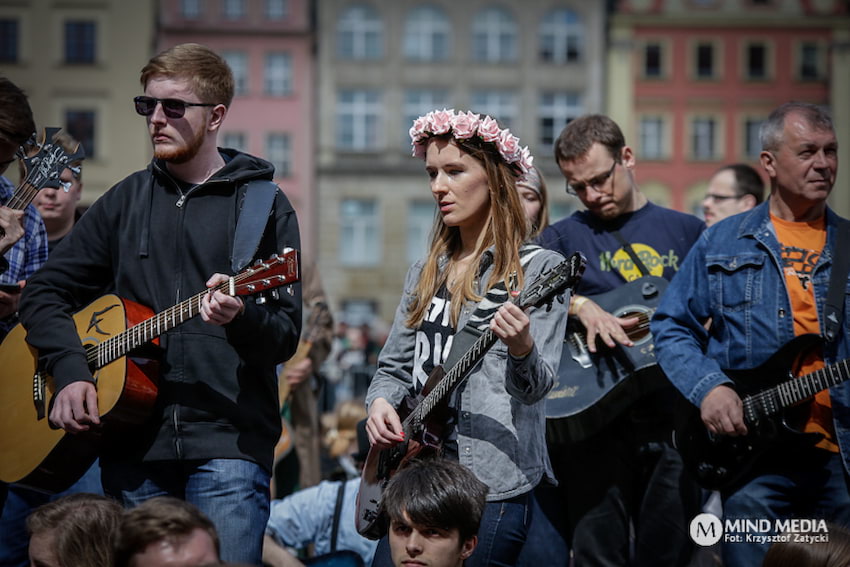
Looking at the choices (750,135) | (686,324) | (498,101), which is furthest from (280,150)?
(686,324)

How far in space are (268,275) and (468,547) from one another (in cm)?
119

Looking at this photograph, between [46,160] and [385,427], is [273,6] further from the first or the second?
[385,427]

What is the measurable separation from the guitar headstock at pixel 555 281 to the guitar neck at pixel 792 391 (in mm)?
1075

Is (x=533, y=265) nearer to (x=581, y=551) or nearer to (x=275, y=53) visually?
(x=581, y=551)

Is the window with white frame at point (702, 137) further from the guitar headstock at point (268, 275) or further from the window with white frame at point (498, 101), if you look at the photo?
the guitar headstock at point (268, 275)

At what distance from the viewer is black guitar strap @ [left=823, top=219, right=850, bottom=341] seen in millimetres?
4328

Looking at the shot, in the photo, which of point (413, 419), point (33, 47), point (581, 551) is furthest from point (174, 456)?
point (33, 47)

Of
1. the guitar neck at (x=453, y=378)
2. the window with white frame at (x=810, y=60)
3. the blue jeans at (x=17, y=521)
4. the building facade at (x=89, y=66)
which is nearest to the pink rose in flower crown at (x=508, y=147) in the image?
the guitar neck at (x=453, y=378)

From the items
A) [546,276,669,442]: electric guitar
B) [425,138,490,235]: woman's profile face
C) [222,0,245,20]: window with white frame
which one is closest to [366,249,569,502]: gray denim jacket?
[425,138,490,235]: woman's profile face

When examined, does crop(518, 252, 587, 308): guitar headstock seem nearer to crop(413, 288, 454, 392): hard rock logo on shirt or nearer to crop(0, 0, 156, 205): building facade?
crop(413, 288, 454, 392): hard rock logo on shirt

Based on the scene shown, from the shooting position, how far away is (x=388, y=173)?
40.9 m

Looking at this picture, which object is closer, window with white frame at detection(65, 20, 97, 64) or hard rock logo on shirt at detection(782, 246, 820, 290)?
hard rock logo on shirt at detection(782, 246, 820, 290)

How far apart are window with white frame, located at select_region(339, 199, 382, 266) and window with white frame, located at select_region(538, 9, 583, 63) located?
8533mm

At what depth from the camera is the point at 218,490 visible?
3.89m
